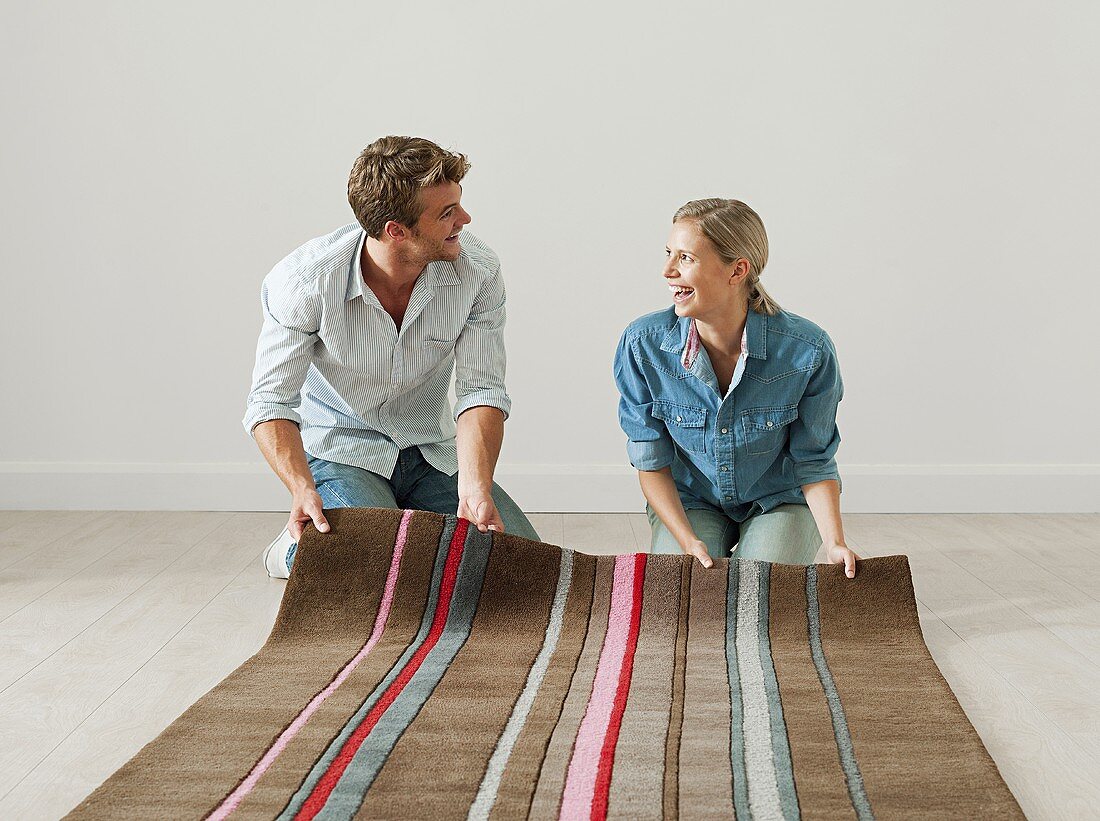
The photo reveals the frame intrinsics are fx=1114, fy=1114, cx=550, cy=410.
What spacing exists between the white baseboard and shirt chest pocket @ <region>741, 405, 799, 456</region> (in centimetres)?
123

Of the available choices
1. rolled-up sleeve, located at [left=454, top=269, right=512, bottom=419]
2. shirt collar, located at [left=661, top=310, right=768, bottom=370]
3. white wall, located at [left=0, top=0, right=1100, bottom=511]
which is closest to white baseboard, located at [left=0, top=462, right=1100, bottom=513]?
white wall, located at [left=0, top=0, right=1100, bottom=511]

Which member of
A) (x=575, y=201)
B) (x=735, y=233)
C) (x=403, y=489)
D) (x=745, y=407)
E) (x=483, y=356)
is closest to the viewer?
(x=735, y=233)

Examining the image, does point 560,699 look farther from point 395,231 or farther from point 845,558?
point 395,231

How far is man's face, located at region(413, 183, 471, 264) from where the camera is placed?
200 centimetres

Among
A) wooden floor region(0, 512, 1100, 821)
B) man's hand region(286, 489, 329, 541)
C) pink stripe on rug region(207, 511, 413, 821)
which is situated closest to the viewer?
pink stripe on rug region(207, 511, 413, 821)

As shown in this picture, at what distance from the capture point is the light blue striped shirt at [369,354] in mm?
2098

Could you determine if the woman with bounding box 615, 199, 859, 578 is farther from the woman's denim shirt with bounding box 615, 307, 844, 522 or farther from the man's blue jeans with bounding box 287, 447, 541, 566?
the man's blue jeans with bounding box 287, 447, 541, 566

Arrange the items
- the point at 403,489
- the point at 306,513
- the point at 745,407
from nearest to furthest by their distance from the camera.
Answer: the point at 306,513 < the point at 745,407 < the point at 403,489

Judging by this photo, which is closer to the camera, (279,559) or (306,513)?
(306,513)

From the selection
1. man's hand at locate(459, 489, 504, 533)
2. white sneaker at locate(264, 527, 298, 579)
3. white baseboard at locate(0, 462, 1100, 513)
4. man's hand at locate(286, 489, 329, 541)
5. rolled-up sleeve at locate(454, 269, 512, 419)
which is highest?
rolled-up sleeve at locate(454, 269, 512, 419)

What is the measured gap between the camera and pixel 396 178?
1986mm

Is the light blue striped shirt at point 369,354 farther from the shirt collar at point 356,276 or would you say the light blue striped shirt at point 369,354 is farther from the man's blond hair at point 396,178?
the man's blond hair at point 396,178

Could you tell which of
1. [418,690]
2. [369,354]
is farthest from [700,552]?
[369,354]

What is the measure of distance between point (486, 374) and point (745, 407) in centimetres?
51
